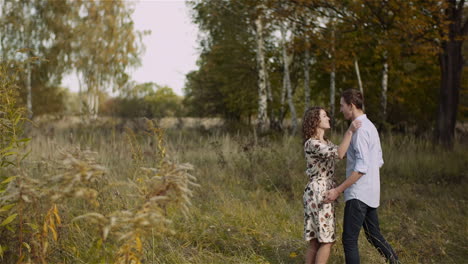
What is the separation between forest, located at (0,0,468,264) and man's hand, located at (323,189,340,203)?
1.08 meters

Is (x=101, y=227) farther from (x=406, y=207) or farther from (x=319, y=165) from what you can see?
(x=406, y=207)

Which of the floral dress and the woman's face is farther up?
the woman's face

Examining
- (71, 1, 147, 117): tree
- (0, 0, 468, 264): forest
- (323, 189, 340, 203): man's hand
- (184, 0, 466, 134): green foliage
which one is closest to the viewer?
(0, 0, 468, 264): forest

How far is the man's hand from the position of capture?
3131 millimetres

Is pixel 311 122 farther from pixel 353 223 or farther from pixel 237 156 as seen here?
pixel 237 156

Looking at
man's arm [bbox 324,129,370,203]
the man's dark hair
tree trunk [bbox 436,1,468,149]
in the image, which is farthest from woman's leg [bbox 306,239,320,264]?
tree trunk [bbox 436,1,468,149]

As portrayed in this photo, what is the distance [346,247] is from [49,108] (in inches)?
1036

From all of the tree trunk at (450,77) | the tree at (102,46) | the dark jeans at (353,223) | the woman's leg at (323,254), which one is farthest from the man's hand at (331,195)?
the tree at (102,46)

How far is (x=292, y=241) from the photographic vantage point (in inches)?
174

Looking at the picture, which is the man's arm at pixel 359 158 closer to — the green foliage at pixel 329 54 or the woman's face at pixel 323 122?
the woman's face at pixel 323 122

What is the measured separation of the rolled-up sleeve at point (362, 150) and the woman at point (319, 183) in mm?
162

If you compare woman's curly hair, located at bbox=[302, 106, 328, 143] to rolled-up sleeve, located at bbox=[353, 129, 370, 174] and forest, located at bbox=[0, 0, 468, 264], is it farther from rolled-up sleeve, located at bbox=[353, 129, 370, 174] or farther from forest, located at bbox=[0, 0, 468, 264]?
forest, located at bbox=[0, 0, 468, 264]

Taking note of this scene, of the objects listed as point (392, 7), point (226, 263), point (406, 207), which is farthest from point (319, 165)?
point (392, 7)

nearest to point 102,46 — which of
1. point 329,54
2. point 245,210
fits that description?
point 329,54
